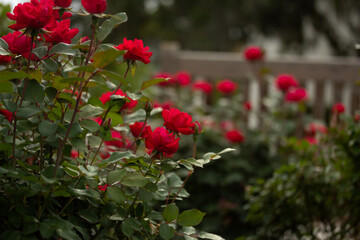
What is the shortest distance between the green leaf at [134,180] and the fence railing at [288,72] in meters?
2.10

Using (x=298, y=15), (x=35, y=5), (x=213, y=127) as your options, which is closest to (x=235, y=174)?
(x=213, y=127)

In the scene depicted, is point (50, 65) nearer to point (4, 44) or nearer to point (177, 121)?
point (4, 44)

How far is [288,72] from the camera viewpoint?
3051mm

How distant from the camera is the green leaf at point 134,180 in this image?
775 millimetres

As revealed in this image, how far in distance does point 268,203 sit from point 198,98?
1371 mm

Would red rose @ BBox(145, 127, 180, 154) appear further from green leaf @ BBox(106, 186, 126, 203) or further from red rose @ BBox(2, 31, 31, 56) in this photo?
red rose @ BBox(2, 31, 31, 56)

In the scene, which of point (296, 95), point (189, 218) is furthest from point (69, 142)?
point (296, 95)

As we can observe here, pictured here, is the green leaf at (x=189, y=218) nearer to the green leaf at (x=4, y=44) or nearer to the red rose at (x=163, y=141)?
the red rose at (x=163, y=141)

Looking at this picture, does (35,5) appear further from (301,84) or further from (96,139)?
(301,84)

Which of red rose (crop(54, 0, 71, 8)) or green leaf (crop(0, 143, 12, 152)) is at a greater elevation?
red rose (crop(54, 0, 71, 8))

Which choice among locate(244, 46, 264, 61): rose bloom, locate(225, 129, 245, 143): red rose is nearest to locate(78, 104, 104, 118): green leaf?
locate(225, 129, 245, 143): red rose

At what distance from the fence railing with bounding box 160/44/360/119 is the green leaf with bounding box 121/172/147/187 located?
2095 millimetres

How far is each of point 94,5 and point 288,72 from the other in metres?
2.48

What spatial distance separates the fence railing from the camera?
2.89 metres
